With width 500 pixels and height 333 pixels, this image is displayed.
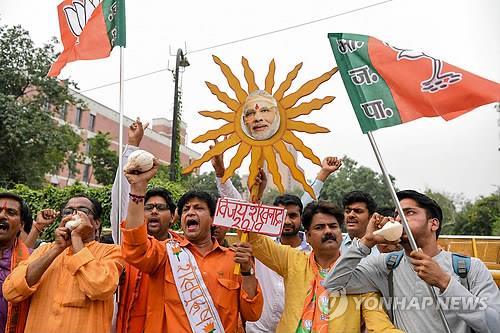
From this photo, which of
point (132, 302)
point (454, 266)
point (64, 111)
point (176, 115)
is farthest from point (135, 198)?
point (64, 111)

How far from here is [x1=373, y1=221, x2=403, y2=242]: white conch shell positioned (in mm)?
2568

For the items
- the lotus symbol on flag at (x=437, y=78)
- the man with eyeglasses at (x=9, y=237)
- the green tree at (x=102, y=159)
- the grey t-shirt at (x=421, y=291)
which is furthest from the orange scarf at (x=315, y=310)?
the green tree at (x=102, y=159)

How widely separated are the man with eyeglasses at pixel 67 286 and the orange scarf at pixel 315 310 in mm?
1142

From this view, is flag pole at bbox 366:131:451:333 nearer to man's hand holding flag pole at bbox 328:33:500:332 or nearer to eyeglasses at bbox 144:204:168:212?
man's hand holding flag pole at bbox 328:33:500:332

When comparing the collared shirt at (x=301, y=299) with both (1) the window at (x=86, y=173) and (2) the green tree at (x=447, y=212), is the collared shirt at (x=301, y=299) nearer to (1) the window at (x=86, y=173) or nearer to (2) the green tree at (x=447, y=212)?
(2) the green tree at (x=447, y=212)

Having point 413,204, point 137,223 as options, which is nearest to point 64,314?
point 137,223

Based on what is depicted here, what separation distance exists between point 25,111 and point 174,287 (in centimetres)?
1697

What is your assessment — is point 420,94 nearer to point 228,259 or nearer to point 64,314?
point 228,259

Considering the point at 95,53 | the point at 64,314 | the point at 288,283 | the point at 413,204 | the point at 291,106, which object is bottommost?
the point at 64,314

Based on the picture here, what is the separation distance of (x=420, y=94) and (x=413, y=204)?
2.25ft

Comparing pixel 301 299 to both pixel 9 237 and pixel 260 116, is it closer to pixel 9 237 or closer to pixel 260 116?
pixel 260 116

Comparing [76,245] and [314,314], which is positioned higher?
[76,245]

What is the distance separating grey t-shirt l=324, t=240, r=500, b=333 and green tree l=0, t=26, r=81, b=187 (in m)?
16.6

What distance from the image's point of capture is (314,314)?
2857 mm
